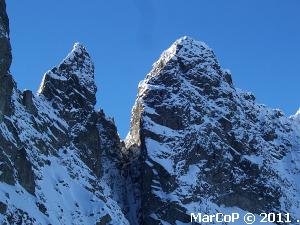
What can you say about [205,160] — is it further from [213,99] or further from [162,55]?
[162,55]

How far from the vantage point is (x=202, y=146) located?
167 meters

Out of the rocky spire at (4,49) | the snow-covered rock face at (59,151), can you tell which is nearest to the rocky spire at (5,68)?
the rocky spire at (4,49)

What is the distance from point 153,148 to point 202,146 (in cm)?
1140

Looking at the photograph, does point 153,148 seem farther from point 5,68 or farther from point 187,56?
point 5,68

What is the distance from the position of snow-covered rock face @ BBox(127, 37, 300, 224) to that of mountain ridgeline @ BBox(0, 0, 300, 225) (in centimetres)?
24

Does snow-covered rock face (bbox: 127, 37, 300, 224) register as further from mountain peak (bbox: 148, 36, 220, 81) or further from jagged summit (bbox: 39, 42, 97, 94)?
jagged summit (bbox: 39, 42, 97, 94)

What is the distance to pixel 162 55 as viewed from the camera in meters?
187

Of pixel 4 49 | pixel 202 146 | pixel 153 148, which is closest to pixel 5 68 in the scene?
pixel 4 49

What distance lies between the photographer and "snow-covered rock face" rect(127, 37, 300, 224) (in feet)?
518

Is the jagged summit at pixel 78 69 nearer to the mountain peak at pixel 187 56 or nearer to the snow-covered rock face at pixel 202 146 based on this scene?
the snow-covered rock face at pixel 202 146

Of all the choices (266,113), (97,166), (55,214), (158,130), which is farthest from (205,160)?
(55,214)

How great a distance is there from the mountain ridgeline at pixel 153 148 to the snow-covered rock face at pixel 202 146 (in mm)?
243

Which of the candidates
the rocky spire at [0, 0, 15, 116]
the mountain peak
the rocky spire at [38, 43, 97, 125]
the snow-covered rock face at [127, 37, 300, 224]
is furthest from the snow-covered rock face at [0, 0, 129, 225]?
the mountain peak

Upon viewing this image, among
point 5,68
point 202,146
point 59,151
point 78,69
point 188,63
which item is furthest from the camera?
point 188,63
